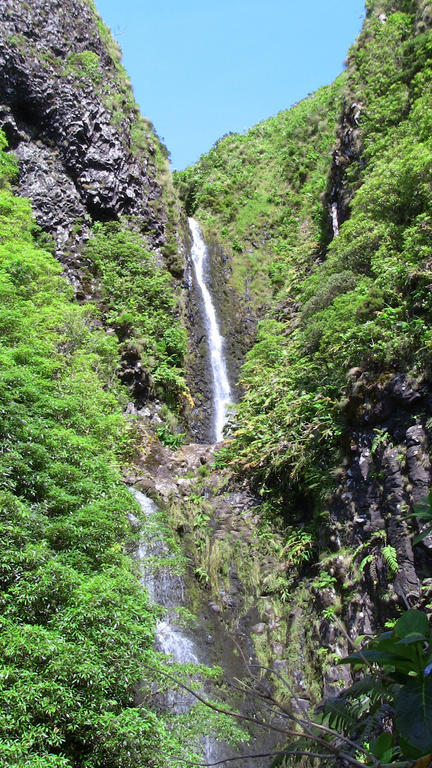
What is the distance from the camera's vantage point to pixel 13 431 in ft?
21.2

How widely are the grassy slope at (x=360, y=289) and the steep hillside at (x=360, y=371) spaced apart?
0.14 ft

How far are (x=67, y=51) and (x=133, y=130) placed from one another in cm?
355

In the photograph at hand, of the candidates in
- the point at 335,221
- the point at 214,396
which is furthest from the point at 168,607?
the point at 335,221

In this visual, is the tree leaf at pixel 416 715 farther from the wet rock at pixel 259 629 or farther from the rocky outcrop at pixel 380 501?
the wet rock at pixel 259 629

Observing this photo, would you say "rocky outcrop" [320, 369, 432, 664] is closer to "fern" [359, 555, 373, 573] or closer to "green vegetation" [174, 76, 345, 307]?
"fern" [359, 555, 373, 573]

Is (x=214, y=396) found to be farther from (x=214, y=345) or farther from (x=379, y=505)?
(x=379, y=505)

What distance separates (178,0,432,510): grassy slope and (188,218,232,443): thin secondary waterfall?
1.81 meters

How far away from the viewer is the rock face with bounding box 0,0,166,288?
16578 mm

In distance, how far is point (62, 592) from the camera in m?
5.43

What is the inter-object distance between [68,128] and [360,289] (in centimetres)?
1241

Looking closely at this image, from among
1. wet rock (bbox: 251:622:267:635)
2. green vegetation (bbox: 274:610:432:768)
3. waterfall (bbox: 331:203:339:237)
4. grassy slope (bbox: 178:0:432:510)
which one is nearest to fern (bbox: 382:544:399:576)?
grassy slope (bbox: 178:0:432:510)

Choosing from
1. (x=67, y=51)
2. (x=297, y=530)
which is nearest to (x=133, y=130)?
(x=67, y=51)

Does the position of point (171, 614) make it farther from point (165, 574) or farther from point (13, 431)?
point (13, 431)

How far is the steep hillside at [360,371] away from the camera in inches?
307
